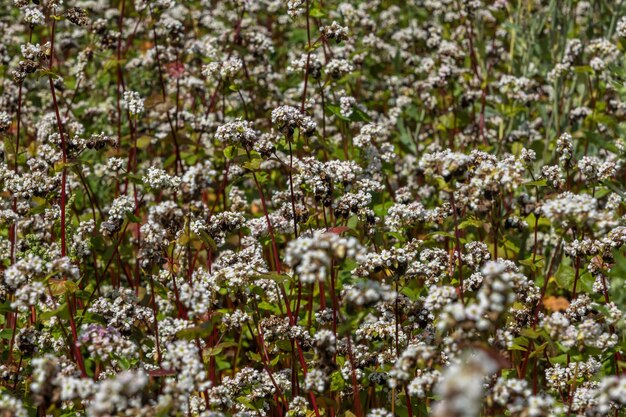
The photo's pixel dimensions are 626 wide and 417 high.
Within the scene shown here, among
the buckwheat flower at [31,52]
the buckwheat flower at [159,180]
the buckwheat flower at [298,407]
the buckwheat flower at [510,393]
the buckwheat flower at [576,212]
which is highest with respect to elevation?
the buckwheat flower at [31,52]

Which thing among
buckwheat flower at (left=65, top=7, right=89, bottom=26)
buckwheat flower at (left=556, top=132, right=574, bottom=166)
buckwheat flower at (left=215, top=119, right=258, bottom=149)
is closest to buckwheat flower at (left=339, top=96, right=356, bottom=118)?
buckwheat flower at (left=215, top=119, right=258, bottom=149)

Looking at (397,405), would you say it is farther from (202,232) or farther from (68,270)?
(68,270)

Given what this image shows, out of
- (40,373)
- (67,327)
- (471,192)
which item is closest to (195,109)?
(67,327)

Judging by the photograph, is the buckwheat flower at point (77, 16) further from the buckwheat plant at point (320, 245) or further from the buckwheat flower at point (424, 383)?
the buckwheat flower at point (424, 383)

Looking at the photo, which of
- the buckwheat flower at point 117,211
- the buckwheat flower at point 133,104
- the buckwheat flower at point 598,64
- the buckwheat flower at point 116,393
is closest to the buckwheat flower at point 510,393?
the buckwheat flower at point 116,393

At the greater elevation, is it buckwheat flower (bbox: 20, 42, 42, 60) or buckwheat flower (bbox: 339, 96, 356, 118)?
buckwheat flower (bbox: 339, 96, 356, 118)

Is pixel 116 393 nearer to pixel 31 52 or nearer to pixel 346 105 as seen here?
pixel 31 52

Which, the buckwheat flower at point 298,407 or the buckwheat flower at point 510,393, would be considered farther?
the buckwheat flower at point 298,407

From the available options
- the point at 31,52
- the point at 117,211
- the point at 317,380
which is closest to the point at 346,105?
the point at 117,211

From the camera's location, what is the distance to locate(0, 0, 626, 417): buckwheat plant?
4129 millimetres

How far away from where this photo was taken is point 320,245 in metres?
3.68

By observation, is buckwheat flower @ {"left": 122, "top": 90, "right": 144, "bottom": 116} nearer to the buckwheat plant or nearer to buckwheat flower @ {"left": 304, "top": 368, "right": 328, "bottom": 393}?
the buckwheat plant

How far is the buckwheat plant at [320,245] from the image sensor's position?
4129mm

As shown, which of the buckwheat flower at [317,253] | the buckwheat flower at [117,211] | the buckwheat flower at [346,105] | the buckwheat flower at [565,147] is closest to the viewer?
the buckwheat flower at [317,253]
